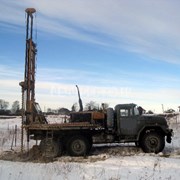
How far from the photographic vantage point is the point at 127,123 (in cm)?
1894

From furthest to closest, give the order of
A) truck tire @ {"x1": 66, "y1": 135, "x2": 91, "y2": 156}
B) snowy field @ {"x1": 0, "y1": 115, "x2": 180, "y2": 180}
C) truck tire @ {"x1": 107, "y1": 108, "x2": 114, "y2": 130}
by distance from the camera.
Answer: truck tire @ {"x1": 107, "y1": 108, "x2": 114, "y2": 130}, truck tire @ {"x1": 66, "y1": 135, "x2": 91, "y2": 156}, snowy field @ {"x1": 0, "y1": 115, "x2": 180, "y2": 180}

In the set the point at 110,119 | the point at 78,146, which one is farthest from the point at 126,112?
the point at 78,146

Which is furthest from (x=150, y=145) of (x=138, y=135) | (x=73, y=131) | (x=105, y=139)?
(x=73, y=131)

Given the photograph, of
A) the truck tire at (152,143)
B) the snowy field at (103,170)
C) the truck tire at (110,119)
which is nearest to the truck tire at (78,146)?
the snowy field at (103,170)

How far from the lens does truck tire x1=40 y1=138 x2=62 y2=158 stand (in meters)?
18.2

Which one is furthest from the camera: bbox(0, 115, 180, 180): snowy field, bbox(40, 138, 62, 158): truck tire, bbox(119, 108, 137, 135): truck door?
bbox(119, 108, 137, 135): truck door

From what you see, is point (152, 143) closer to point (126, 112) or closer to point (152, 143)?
point (152, 143)

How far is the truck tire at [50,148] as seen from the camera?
59.9ft

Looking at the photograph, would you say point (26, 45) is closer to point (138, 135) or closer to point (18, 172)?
point (138, 135)

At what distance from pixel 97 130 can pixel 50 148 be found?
2.36m

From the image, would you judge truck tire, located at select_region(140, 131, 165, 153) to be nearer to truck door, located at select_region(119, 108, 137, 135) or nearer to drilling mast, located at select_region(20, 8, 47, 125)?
truck door, located at select_region(119, 108, 137, 135)

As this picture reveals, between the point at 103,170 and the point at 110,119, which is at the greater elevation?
the point at 110,119

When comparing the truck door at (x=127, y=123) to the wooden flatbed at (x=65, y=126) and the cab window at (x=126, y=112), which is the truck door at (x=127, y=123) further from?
the wooden flatbed at (x=65, y=126)

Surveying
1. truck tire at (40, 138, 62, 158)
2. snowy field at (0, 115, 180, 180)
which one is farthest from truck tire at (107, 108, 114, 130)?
truck tire at (40, 138, 62, 158)
